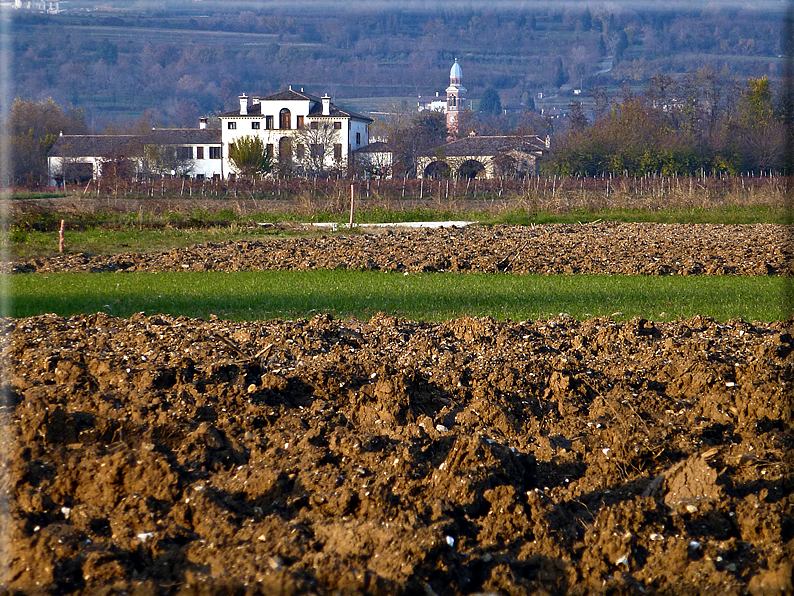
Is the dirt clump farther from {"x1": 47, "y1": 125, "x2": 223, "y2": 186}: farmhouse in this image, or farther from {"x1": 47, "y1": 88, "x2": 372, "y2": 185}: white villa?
{"x1": 47, "y1": 88, "x2": 372, "y2": 185}: white villa

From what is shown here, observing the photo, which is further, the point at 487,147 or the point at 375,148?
the point at 375,148

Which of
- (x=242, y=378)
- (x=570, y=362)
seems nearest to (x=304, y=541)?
(x=242, y=378)

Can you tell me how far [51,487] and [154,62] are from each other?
200806mm

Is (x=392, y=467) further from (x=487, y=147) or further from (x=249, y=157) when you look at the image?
(x=487, y=147)

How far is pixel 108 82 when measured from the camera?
160 m

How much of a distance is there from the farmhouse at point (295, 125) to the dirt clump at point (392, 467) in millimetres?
64326

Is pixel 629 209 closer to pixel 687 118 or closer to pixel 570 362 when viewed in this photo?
pixel 570 362

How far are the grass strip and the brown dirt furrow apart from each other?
851 mm

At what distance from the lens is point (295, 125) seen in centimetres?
7581

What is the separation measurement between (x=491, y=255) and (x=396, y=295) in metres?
5.12

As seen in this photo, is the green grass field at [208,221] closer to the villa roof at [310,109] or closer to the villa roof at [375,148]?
the villa roof at [375,148]

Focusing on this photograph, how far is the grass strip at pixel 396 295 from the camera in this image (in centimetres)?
918

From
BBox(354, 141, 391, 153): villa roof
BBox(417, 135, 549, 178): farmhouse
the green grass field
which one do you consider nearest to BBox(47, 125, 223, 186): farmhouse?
BBox(354, 141, 391, 153): villa roof

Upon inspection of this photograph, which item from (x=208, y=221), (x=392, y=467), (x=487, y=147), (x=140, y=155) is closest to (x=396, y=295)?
(x=392, y=467)
